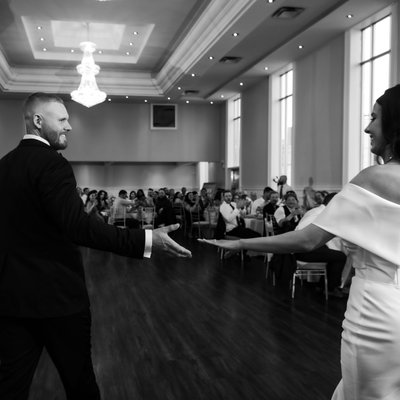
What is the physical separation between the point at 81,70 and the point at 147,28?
2010 mm

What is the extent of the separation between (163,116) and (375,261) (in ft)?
59.7

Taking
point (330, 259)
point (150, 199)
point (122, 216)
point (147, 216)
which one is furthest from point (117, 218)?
point (330, 259)

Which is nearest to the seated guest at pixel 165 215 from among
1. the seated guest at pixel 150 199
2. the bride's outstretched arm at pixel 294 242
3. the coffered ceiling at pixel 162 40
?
the seated guest at pixel 150 199

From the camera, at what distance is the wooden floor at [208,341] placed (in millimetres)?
3316

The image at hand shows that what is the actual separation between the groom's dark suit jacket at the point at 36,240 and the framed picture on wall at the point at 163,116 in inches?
693

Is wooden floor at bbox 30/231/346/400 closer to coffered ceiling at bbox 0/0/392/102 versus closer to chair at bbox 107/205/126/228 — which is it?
coffered ceiling at bbox 0/0/392/102

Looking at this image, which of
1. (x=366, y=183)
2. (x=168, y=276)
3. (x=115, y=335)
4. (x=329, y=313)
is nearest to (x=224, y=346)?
(x=115, y=335)

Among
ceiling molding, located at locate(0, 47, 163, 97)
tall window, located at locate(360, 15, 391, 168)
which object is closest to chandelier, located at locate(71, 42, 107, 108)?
ceiling molding, located at locate(0, 47, 163, 97)

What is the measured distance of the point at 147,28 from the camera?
1270cm

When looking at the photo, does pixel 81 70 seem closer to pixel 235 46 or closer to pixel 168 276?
pixel 235 46

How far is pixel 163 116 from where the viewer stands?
1930 centimetres

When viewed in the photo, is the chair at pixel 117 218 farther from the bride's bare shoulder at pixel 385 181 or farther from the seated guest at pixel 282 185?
the bride's bare shoulder at pixel 385 181

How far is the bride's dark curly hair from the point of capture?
145 cm

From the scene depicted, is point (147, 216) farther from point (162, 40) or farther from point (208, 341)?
point (208, 341)
